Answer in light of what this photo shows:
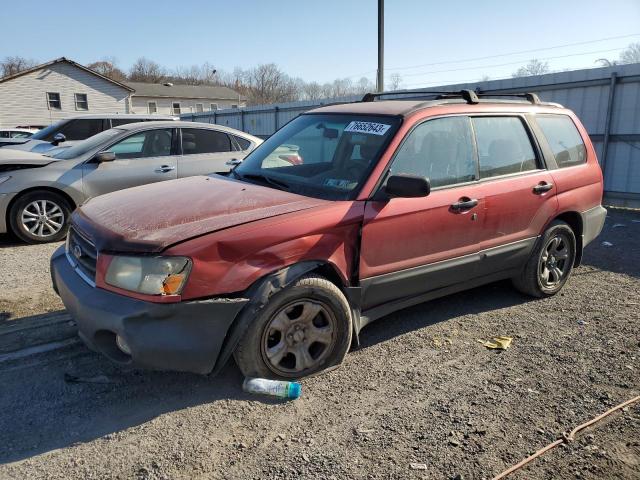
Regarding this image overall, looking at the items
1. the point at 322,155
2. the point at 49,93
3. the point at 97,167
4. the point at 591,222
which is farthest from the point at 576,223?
the point at 49,93

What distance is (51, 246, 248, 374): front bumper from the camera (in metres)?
2.75

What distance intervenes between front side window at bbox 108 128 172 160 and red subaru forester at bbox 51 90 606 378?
139 inches

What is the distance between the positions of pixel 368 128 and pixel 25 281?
3852 mm

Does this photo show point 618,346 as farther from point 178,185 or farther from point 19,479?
point 19,479

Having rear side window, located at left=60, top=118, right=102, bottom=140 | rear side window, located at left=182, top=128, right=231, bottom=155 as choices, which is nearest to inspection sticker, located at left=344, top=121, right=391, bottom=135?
rear side window, located at left=182, top=128, right=231, bottom=155

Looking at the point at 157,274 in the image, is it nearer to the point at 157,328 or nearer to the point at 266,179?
the point at 157,328

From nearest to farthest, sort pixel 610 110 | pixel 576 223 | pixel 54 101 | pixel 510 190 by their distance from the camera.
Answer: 1. pixel 510 190
2. pixel 576 223
3. pixel 610 110
4. pixel 54 101

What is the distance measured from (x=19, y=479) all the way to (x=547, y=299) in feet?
14.6

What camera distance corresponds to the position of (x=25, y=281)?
5.23m

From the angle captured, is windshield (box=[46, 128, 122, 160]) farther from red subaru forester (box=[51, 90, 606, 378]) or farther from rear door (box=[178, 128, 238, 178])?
red subaru forester (box=[51, 90, 606, 378])

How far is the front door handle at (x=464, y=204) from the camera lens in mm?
3876

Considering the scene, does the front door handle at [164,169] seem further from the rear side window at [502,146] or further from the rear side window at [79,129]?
the rear side window at [502,146]

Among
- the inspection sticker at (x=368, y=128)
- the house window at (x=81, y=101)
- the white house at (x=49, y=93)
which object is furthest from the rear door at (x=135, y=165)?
the house window at (x=81, y=101)

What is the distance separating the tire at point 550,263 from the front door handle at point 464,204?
111 cm
